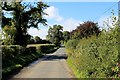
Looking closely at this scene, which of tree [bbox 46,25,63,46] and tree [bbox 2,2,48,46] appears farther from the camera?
tree [bbox 46,25,63,46]

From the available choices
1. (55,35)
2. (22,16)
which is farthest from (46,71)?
(55,35)

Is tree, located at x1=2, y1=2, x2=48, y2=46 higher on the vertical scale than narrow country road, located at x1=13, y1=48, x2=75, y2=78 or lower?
higher

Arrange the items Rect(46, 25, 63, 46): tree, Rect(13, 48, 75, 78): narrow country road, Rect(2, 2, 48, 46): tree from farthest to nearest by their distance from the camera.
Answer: Rect(46, 25, 63, 46): tree, Rect(2, 2, 48, 46): tree, Rect(13, 48, 75, 78): narrow country road

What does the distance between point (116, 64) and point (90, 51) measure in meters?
5.26

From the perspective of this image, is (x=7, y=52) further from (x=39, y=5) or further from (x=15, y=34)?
(x=39, y=5)

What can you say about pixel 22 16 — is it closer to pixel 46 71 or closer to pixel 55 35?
pixel 46 71

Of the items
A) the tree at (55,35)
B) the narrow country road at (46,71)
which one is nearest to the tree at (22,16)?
the narrow country road at (46,71)

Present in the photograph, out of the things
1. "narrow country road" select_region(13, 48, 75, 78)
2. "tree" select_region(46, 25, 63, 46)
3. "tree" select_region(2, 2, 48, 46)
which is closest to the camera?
"narrow country road" select_region(13, 48, 75, 78)

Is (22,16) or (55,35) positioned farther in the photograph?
(55,35)

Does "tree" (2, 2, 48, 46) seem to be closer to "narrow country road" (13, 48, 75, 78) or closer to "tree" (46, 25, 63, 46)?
"narrow country road" (13, 48, 75, 78)

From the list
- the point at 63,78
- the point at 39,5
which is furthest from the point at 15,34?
the point at 63,78

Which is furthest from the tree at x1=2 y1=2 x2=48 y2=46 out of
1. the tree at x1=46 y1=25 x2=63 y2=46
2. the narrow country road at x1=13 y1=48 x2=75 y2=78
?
the tree at x1=46 y1=25 x2=63 y2=46

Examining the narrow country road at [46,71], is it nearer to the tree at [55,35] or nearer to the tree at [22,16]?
the tree at [22,16]

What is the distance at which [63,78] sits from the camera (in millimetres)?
20516
